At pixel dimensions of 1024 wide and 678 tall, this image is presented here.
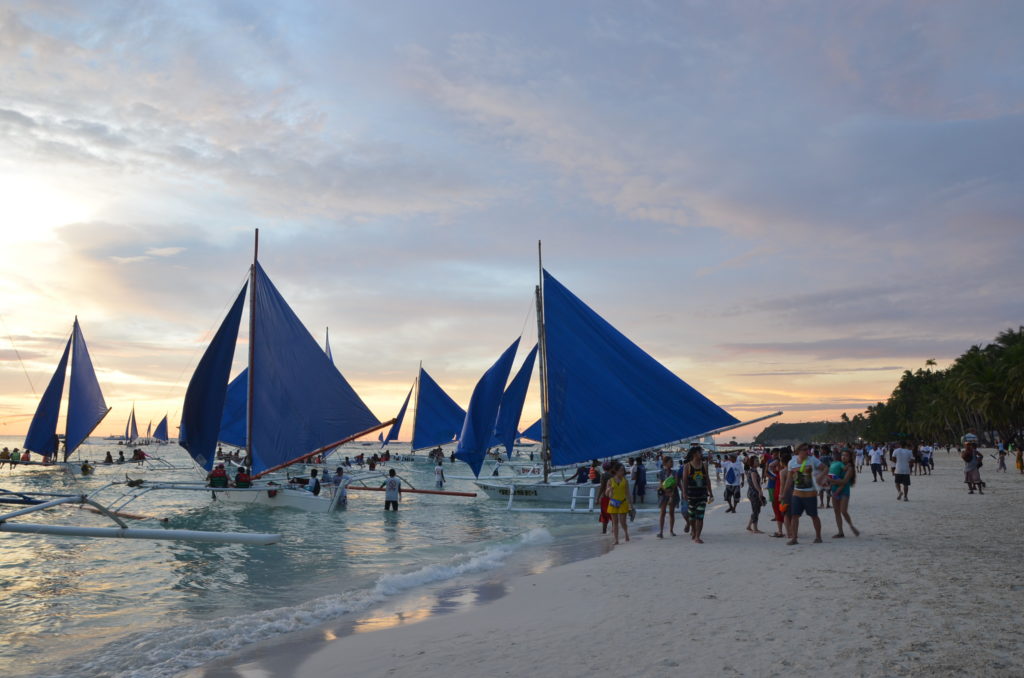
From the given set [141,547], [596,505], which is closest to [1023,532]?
[596,505]

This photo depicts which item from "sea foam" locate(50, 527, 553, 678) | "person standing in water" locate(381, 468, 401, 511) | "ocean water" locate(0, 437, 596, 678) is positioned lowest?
"ocean water" locate(0, 437, 596, 678)

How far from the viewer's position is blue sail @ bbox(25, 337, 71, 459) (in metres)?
46.3

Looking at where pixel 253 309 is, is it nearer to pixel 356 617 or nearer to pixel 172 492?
pixel 356 617

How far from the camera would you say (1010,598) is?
7.66m

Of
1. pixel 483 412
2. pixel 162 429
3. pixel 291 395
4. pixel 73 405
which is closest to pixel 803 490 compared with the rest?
pixel 291 395

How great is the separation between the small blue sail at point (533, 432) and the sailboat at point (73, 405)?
4249 cm

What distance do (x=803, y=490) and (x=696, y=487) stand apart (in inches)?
79.1

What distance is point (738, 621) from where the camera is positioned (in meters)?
7.46

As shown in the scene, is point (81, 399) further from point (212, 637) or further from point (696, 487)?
point (696, 487)

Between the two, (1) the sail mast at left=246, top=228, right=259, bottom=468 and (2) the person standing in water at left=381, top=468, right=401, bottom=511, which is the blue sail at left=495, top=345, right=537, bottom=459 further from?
(1) the sail mast at left=246, top=228, right=259, bottom=468

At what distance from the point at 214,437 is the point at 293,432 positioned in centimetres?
265

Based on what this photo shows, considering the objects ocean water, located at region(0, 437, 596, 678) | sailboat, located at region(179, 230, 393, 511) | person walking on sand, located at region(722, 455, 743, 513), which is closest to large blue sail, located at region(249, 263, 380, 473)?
sailboat, located at region(179, 230, 393, 511)

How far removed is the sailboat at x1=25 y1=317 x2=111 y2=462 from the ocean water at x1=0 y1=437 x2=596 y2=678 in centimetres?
2277

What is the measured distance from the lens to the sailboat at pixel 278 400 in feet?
77.7
